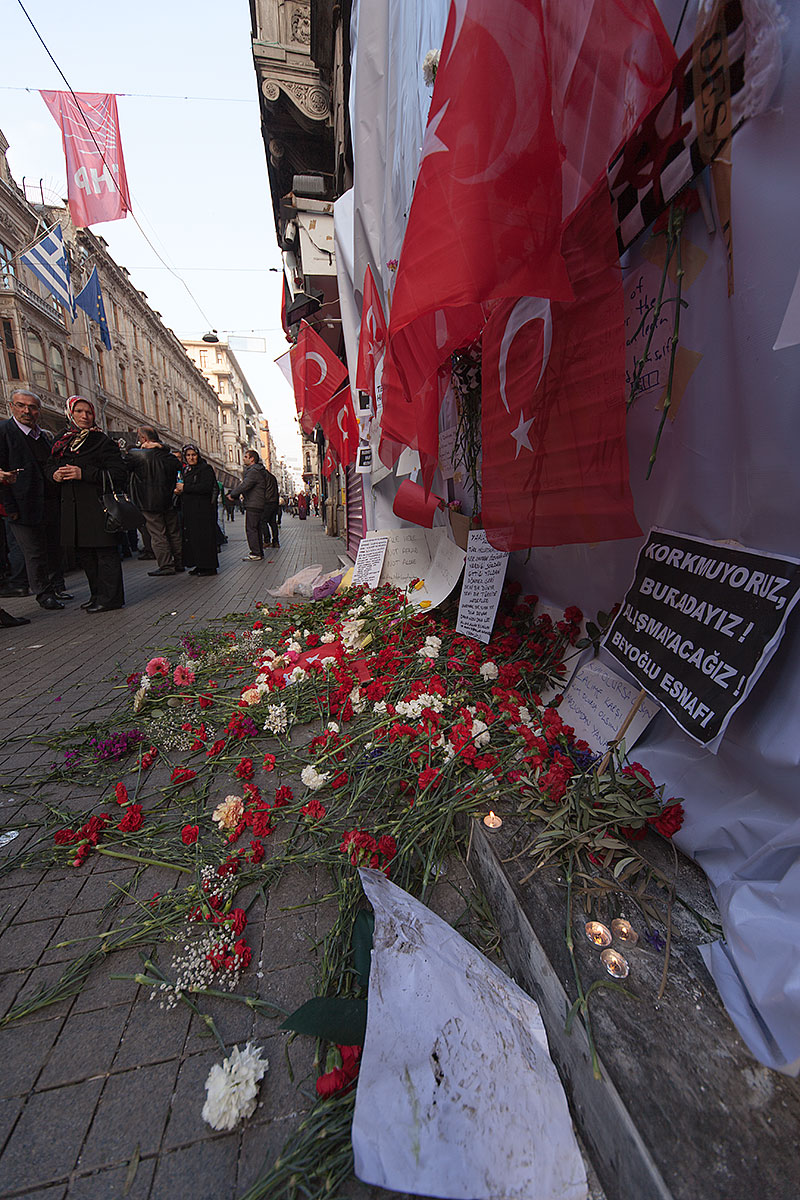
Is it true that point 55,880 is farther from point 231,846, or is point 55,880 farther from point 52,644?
point 52,644

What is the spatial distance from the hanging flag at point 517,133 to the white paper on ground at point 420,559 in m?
1.89

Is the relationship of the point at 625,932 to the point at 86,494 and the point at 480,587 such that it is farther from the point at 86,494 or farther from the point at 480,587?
the point at 86,494

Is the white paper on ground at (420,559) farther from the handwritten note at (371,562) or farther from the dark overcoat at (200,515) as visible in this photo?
the dark overcoat at (200,515)

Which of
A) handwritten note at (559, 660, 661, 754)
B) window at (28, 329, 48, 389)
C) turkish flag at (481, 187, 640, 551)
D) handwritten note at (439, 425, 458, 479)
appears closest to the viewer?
turkish flag at (481, 187, 640, 551)

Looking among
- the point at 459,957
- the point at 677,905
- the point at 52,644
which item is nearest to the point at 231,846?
the point at 459,957

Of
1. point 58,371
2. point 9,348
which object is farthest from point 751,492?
point 58,371

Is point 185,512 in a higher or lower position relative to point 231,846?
higher

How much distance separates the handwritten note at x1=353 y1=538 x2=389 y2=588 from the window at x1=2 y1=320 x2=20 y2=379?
97.9 ft

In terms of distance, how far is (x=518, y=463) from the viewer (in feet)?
5.74

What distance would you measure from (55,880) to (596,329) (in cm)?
242

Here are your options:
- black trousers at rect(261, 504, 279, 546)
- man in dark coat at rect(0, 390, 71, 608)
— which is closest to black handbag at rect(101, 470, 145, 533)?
man in dark coat at rect(0, 390, 71, 608)

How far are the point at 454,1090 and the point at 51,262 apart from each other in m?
12.7

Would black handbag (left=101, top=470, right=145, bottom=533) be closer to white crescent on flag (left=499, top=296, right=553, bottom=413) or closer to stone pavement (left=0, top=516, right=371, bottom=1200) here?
stone pavement (left=0, top=516, right=371, bottom=1200)

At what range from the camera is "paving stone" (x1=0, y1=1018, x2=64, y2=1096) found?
1.00 metres
